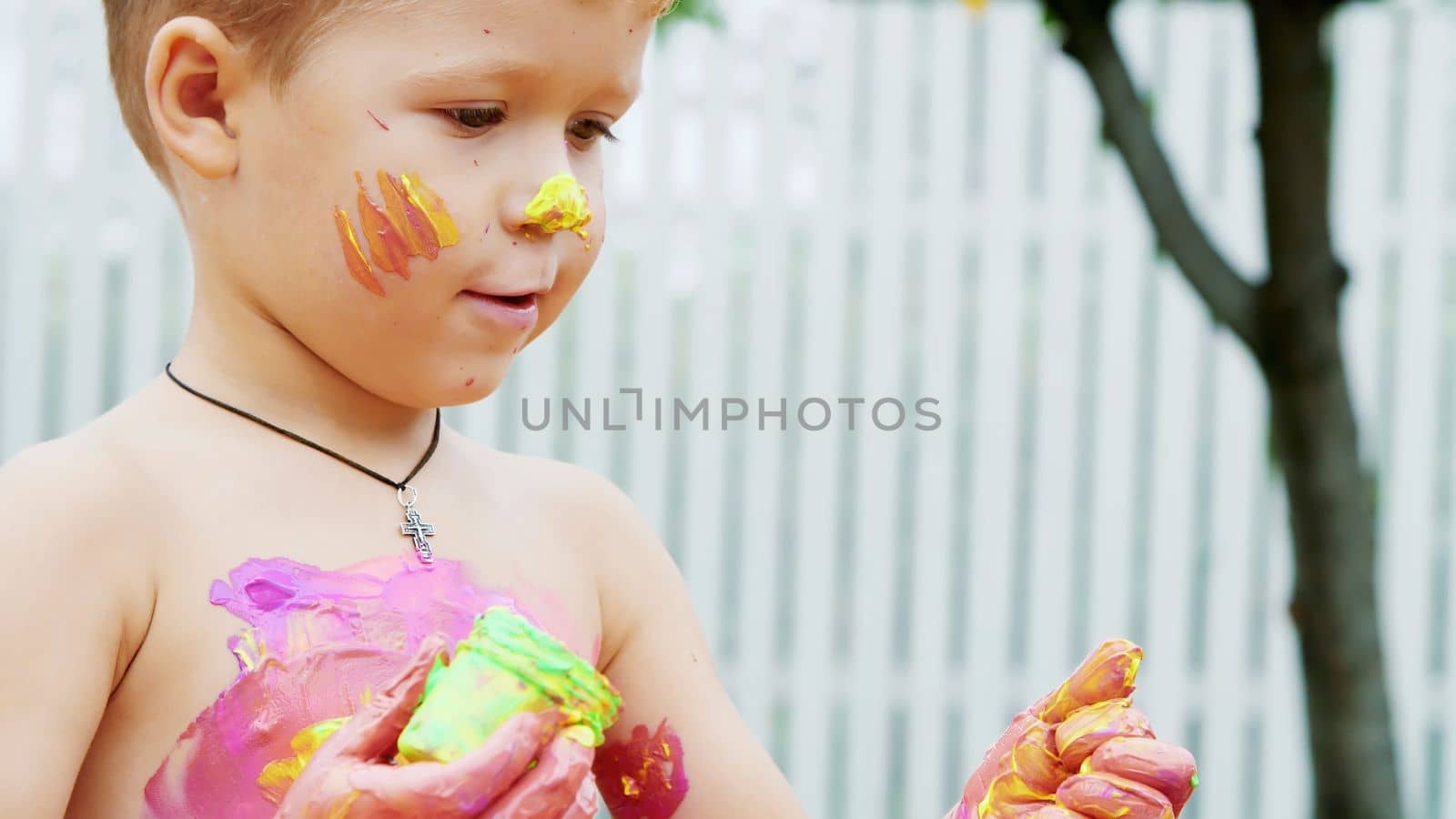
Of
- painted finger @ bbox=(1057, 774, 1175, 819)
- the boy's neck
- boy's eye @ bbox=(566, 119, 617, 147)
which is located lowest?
painted finger @ bbox=(1057, 774, 1175, 819)

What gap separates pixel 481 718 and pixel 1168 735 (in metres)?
3.95

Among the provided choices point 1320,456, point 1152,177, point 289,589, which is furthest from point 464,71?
point 1320,456

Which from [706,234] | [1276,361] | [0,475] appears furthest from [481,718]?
[706,234]

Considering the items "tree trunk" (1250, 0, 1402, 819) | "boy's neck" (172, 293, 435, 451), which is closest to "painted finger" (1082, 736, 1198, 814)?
"boy's neck" (172, 293, 435, 451)

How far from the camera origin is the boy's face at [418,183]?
45.4 inches

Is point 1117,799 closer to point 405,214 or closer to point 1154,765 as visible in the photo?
point 1154,765

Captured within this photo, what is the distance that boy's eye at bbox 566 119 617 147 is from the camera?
49.6 inches

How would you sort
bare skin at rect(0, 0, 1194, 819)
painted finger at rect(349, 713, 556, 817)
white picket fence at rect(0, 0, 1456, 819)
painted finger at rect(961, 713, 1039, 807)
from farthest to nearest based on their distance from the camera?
white picket fence at rect(0, 0, 1456, 819) → painted finger at rect(961, 713, 1039, 807) → bare skin at rect(0, 0, 1194, 819) → painted finger at rect(349, 713, 556, 817)

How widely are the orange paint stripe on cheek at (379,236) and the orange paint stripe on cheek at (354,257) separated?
1 centimetres

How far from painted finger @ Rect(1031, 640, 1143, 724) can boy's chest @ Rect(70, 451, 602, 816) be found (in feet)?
1.31

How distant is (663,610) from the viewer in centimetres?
140

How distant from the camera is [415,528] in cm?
122

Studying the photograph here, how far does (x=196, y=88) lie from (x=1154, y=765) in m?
0.90

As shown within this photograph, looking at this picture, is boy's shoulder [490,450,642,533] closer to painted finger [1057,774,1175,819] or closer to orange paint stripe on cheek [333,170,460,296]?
orange paint stripe on cheek [333,170,460,296]
